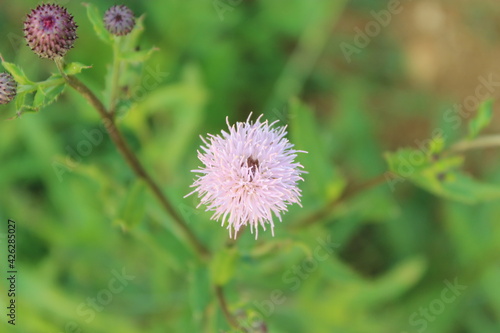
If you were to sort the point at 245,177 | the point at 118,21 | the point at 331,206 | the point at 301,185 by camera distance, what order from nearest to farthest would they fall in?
the point at 245,177 < the point at 118,21 < the point at 331,206 < the point at 301,185

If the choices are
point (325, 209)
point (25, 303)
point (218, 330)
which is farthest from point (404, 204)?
point (25, 303)

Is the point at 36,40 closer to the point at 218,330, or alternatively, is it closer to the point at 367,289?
the point at 218,330

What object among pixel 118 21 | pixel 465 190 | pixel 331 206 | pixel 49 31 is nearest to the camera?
pixel 49 31

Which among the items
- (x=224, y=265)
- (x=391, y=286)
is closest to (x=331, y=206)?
(x=224, y=265)

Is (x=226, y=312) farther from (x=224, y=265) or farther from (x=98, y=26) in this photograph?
(x=98, y=26)

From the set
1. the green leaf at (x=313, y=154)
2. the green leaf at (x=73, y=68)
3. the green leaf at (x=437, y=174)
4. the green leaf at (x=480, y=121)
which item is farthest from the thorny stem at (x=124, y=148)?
the green leaf at (x=480, y=121)

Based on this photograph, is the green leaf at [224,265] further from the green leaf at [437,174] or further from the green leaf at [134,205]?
the green leaf at [437,174]

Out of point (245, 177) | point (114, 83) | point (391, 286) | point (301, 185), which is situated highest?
point (301, 185)
